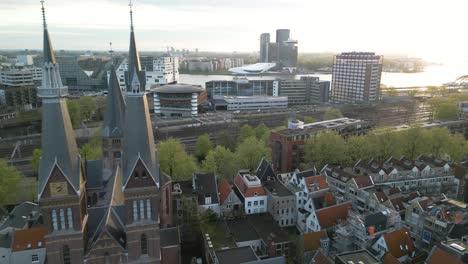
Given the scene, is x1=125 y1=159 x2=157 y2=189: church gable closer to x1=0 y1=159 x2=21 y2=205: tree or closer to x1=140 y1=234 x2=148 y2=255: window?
x1=140 y1=234 x2=148 y2=255: window

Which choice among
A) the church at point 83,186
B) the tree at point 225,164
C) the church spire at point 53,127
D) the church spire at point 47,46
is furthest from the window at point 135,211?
the tree at point 225,164

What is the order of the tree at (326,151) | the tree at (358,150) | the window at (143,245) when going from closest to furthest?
the window at (143,245) → the tree at (326,151) → the tree at (358,150)

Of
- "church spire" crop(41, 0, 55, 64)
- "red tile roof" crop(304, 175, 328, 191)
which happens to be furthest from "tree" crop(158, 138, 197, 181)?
"church spire" crop(41, 0, 55, 64)

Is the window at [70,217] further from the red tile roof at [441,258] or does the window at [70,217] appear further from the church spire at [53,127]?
the red tile roof at [441,258]

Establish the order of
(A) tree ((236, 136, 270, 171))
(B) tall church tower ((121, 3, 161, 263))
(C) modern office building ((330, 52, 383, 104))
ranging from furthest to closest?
(C) modern office building ((330, 52, 383, 104)), (A) tree ((236, 136, 270, 171)), (B) tall church tower ((121, 3, 161, 263))

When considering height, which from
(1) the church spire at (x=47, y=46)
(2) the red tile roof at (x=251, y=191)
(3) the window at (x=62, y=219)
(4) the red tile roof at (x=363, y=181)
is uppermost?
(1) the church spire at (x=47, y=46)

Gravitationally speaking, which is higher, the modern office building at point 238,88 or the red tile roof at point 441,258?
the modern office building at point 238,88

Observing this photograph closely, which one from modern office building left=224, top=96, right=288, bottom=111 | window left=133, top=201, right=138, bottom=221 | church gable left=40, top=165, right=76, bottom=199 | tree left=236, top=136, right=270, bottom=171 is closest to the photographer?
church gable left=40, top=165, right=76, bottom=199

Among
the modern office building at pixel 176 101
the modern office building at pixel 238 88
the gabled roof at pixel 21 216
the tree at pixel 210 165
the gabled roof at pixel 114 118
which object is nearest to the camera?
the gabled roof at pixel 114 118
